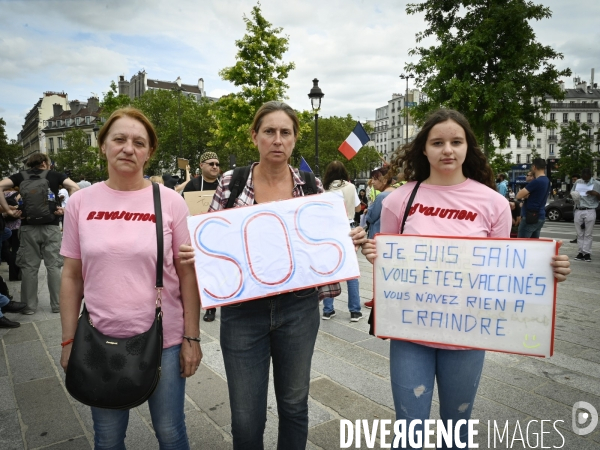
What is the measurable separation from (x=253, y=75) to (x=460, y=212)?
20.7 meters

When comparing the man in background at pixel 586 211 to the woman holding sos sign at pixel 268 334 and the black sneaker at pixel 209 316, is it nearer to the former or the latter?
the black sneaker at pixel 209 316

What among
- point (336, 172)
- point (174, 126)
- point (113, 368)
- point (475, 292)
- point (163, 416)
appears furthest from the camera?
point (174, 126)

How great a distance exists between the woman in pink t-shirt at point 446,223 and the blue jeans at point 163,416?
3.29 ft

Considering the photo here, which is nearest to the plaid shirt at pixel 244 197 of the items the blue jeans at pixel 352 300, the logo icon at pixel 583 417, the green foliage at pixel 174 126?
the logo icon at pixel 583 417

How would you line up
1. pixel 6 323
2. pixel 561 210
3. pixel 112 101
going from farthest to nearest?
pixel 112 101, pixel 561 210, pixel 6 323

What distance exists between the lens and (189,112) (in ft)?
148

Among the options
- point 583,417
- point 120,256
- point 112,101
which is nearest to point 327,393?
point 583,417

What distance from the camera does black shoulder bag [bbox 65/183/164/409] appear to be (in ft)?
5.69

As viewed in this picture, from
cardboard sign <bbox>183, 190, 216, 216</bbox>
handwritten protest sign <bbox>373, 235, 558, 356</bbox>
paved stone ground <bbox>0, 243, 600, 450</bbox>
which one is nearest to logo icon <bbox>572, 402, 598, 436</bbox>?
paved stone ground <bbox>0, 243, 600, 450</bbox>

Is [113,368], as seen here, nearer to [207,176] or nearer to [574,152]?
[207,176]

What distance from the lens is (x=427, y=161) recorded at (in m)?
2.21

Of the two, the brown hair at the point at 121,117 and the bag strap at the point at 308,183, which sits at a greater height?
the brown hair at the point at 121,117

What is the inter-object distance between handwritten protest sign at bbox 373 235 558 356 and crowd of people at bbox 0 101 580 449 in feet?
0.23

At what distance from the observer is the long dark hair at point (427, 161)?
6.86 feet
